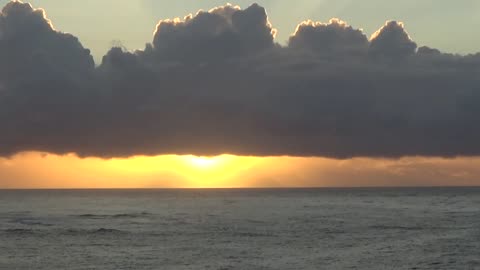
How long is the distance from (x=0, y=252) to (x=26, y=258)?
5.77 metres

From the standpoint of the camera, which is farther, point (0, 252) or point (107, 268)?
point (0, 252)

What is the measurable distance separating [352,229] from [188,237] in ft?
86.1

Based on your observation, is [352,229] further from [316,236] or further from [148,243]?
[148,243]

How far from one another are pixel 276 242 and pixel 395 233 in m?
19.9

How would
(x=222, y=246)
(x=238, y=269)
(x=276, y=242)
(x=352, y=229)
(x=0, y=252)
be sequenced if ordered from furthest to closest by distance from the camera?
(x=352, y=229), (x=276, y=242), (x=222, y=246), (x=0, y=252), (x=238, y=269)

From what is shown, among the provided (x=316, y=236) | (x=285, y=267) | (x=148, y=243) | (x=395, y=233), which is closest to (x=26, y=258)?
(x=148, y=243)

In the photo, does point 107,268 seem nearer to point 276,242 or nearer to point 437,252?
point 276,242

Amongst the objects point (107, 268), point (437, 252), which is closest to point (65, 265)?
point (107, 268)

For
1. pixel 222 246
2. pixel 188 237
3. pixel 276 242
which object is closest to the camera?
pixel 222 246

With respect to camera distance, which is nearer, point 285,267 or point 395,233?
point 285,267

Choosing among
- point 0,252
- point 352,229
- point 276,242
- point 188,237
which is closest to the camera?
point 0,252

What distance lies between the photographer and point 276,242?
78750 mm

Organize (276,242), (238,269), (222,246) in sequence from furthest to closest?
(276,242) → (222,246) → (238,269)

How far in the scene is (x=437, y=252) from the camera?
67.4 m
